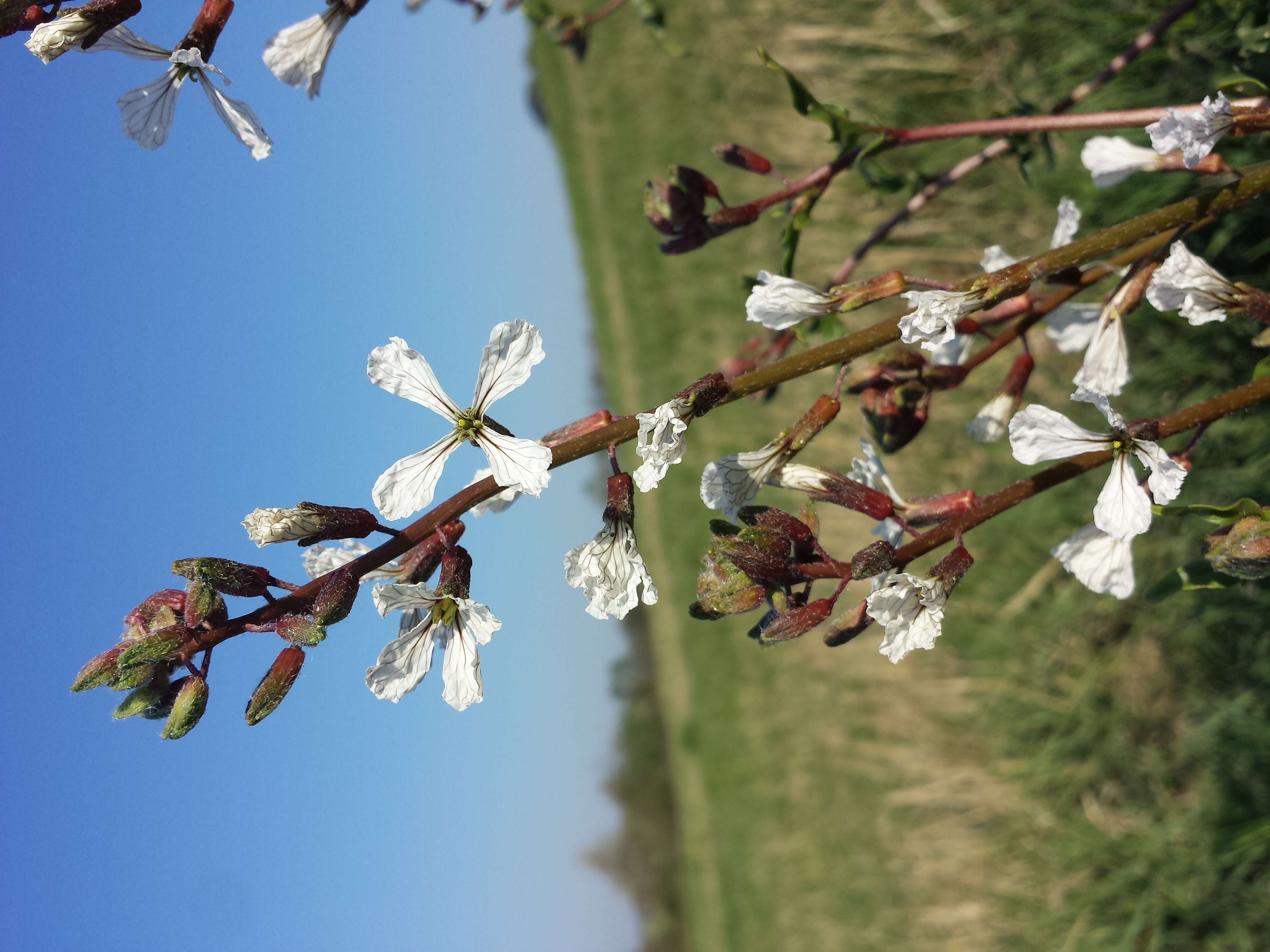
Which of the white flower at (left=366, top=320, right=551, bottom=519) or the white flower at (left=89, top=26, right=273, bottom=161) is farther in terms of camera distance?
the white flower at (left=89, top=26, right=273, bottom=161)

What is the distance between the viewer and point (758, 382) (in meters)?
0.91

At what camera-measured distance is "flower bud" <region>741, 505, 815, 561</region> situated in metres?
0.94

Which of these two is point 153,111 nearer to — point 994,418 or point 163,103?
point 163,103

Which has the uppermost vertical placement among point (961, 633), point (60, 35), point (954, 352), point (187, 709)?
point (60, 35)

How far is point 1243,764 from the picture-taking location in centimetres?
242

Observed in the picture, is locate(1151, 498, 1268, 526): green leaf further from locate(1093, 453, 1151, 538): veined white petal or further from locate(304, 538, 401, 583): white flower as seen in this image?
locate(304, 538, 401, 583): white flower

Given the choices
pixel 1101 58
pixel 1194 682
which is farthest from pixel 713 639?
pixel 1101 58

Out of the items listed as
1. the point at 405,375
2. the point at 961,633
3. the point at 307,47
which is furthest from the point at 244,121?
the point at 961,633

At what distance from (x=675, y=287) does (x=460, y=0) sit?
4.61 metres

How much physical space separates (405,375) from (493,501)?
176 millimetres

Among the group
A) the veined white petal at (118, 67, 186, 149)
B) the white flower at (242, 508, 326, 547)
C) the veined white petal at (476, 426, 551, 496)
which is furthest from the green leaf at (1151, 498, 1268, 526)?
the veined white petal at (118, 67, 186, 149)

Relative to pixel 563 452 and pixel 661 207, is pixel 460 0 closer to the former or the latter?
pixel 661 207

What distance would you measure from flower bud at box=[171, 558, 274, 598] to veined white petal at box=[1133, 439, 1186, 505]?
0.90 m

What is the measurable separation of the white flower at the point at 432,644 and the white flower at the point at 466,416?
0.09 metres
